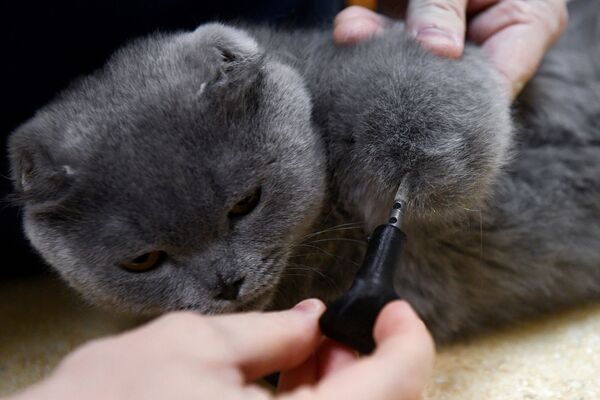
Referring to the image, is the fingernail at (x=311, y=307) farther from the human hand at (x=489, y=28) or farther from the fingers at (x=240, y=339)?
the human hand at (x=489, y=28)

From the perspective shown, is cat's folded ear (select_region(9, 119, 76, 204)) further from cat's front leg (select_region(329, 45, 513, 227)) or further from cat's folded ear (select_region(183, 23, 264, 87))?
cat's front leg (select_region(329, 45, 513, 227))

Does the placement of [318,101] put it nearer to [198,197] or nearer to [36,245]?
[198,197]

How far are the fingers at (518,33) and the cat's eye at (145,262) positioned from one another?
0.68m

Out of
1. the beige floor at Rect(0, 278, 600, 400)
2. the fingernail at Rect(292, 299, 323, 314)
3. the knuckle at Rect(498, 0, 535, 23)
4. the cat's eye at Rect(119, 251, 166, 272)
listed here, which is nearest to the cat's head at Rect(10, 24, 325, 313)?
the cat's eye at Rect(119, 251, 166, 272)

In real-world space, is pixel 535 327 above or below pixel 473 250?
below

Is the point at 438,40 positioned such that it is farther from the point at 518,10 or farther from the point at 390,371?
the point at 390,371

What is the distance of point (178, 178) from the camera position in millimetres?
888

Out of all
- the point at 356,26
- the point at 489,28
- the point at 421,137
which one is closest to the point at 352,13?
the point at 356,26

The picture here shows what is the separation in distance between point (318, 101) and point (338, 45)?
0.15 m

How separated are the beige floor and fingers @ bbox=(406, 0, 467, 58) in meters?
0.54

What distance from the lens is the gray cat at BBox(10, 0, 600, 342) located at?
0.92 m

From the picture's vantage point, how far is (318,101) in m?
1.09

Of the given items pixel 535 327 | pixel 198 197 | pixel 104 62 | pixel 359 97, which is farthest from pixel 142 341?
pixel 535 327

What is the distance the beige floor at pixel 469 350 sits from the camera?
106cm
